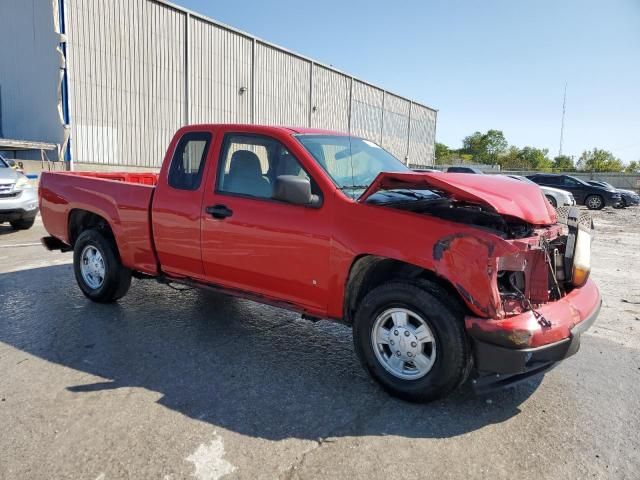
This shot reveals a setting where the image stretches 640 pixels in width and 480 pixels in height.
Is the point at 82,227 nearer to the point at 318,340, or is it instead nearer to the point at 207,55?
the point at 318,340

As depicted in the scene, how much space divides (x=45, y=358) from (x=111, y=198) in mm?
1724

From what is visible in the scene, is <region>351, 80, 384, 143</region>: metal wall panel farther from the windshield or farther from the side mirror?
the side mirror

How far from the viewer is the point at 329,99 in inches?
1271

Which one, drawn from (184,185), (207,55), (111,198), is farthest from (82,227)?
(207,55)

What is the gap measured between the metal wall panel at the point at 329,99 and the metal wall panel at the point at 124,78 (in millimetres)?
10299

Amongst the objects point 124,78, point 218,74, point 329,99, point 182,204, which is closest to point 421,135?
point 329,99

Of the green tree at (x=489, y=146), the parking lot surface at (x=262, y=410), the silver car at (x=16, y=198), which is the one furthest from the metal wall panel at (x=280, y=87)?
the green tree at (x=489, y=146)

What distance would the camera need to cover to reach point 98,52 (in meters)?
19.4

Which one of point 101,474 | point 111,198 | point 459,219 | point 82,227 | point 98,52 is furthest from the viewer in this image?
point 98,52

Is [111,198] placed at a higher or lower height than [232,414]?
higher

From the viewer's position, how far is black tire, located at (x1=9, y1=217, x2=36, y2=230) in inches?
403

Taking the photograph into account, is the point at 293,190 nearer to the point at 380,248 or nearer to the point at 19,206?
the point at 380,248

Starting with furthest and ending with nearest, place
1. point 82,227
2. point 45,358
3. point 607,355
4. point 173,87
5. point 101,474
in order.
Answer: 1. point 173,87
2. point 82,227
3. point 607,355
4. point 45,358
5. point 101,474

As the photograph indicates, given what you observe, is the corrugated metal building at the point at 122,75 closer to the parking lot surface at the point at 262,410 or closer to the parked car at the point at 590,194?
the parked car at the point at 590,194
